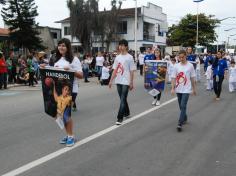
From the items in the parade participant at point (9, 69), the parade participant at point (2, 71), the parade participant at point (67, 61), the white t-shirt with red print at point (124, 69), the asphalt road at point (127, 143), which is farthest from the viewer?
the parade participant at point (9, 69)

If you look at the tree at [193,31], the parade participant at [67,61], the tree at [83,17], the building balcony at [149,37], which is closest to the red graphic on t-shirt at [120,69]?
the parade participant at [67,61]

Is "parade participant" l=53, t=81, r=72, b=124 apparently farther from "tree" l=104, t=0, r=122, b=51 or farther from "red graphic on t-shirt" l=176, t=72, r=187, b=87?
"tree" l=104, t=0, r=122, b=51

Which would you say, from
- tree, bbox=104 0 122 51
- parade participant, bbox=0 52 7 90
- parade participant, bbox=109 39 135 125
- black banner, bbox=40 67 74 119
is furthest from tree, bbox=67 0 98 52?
black banner, bbox=40 67 74 119

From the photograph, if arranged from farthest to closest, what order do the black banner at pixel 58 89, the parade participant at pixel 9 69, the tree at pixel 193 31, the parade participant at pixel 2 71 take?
the tree at pixel 193 31 < the parade participant at pixel 9 69 < the parade participant at pixel 2 71 < the black banner at pixel 58 89

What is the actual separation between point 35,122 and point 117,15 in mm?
42724

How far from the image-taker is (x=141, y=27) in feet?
187

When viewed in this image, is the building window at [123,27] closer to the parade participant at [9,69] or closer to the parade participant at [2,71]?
the parade participant at [9,69]

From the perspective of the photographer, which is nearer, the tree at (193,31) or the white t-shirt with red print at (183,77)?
the white t-shirt with red print at (183,77)

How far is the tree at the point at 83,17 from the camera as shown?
49.9m

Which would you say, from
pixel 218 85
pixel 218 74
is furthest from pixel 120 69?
pixel 218 74

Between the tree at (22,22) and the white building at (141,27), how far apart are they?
5.46 metres

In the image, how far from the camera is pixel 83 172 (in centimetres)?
576

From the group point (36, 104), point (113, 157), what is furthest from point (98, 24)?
point (113, 157)

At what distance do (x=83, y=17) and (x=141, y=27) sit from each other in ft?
33.2
